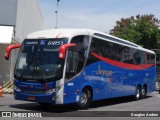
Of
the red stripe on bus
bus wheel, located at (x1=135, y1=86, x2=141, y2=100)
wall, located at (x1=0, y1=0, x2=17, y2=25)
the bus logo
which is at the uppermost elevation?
wall, located at (x1=0, y1=0, x2=17, y2=25)

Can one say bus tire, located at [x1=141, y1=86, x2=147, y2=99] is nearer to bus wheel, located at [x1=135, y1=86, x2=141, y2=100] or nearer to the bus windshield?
bus wheel, located at [x1=135, y1=86, x2=141, y2=100]

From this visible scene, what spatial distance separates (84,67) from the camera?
16312mm

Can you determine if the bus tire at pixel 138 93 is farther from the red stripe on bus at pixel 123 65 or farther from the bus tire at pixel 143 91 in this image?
the red stripe on bus at pixel 123 65

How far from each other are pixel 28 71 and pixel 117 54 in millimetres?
5911

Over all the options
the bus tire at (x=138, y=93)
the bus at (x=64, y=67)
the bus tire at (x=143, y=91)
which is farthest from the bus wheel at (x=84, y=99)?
the bus tire at (x=143, y=91)

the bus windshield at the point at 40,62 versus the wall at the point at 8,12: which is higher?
the wall at the point at 8,12

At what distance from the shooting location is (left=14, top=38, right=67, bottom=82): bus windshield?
1491cm

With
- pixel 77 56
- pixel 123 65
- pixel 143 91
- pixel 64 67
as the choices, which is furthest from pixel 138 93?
pixel 64 67

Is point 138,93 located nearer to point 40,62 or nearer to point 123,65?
point 123,65

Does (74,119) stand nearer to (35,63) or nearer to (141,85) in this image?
(35,63)

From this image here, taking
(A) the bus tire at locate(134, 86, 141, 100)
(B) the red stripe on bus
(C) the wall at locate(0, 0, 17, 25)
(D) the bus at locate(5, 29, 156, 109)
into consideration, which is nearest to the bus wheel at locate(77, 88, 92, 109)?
(D) the bus at locate(5, 29, 156, 109)

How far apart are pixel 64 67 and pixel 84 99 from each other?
2343mm

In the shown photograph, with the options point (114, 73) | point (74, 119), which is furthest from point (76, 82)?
point (114, 73)

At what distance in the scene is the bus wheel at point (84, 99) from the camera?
16384mm
